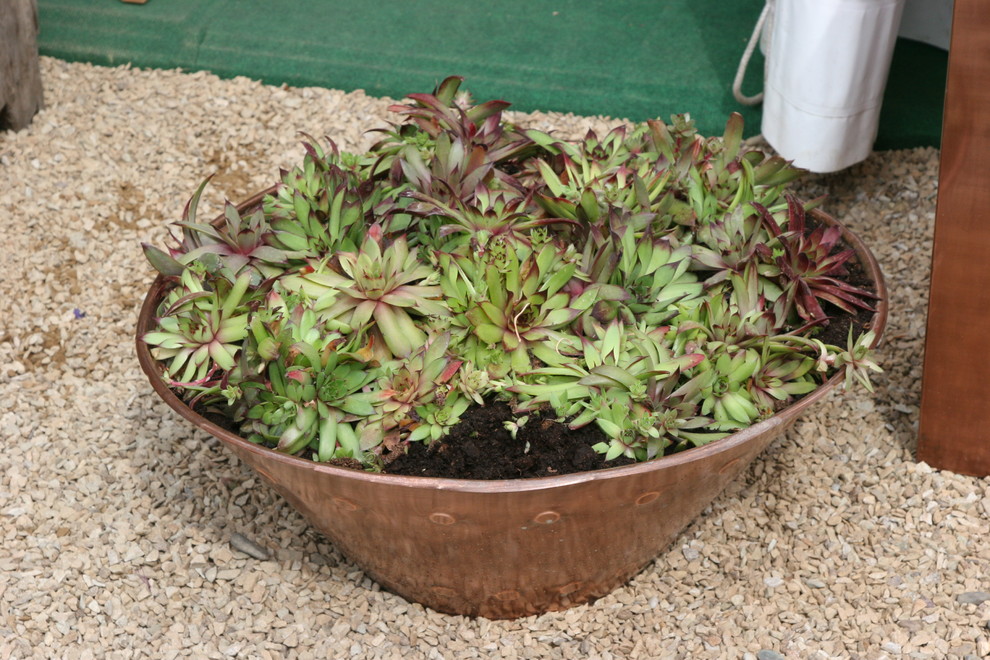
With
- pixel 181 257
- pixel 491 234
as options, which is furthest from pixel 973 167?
pixel 181 257

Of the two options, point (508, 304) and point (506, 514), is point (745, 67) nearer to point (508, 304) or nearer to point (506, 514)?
point (508, 304)

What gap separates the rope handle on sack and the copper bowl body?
1058 mm

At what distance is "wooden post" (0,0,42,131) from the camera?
2713 millimetres

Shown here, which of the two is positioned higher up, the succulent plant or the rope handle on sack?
the succulent plant

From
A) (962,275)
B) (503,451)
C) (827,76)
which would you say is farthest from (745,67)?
(503,451)

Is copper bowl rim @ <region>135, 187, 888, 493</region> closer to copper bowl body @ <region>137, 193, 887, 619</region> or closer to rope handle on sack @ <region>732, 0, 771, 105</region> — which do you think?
Result: copper bowl body @ <region>137, 193, 887, 619</region>

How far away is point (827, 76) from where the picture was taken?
213 cm

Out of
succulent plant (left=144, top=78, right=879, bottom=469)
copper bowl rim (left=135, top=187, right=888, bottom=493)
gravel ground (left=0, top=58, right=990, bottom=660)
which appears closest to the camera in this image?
copper bowl rim (left=135, top=187, right=888, bottom=493)

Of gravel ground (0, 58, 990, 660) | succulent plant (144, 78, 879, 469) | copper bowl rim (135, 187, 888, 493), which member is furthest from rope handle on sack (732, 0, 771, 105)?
copper bowl rim (135, 187, 888, 493)

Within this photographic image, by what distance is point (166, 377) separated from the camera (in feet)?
4.75

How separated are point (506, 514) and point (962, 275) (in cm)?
90

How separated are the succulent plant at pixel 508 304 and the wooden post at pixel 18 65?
148 cm

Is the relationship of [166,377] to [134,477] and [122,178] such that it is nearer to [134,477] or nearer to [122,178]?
[134,477]

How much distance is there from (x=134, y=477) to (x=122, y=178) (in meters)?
1.04
